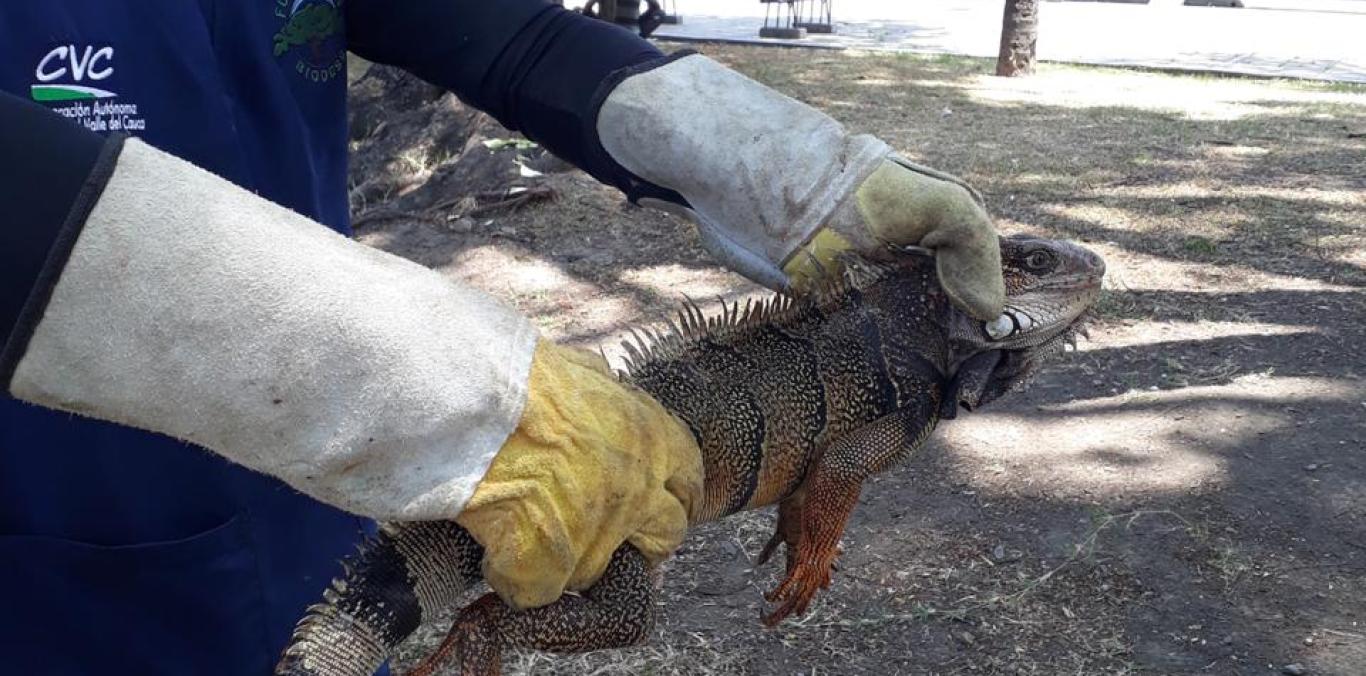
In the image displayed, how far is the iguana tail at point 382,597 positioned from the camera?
1.97m

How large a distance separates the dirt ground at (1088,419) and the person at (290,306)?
1.73 meters

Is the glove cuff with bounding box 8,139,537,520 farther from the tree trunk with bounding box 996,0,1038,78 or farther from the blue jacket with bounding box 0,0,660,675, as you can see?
the tree trunk with bounding box 996,0,1038,78

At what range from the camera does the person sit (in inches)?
55.5

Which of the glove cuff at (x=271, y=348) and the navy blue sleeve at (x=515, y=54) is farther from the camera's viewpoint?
the navy blue sleeve at (x=515, y=54)

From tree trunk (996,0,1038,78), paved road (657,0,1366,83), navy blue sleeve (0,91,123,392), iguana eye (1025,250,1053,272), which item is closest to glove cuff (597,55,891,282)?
iguana eye (1025,250,1053,272)

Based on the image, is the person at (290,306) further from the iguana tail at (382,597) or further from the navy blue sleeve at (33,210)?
the iguana tail at (382,597)

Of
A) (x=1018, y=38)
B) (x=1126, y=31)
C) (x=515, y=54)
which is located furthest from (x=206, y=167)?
(x=1126, y=31)

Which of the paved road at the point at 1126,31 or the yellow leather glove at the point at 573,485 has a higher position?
the yellow leather glove at the point at 573,485

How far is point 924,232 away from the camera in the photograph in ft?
8.24

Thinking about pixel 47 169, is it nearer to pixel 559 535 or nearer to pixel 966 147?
pixel 559 535

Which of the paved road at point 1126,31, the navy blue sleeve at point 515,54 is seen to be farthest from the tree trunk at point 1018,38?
the navy blue sleeve at point 515,54

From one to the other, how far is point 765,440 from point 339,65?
1095 millimetres

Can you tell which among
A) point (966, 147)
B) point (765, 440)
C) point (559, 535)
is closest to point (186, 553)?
point (559, 535)

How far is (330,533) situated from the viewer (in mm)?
2395
